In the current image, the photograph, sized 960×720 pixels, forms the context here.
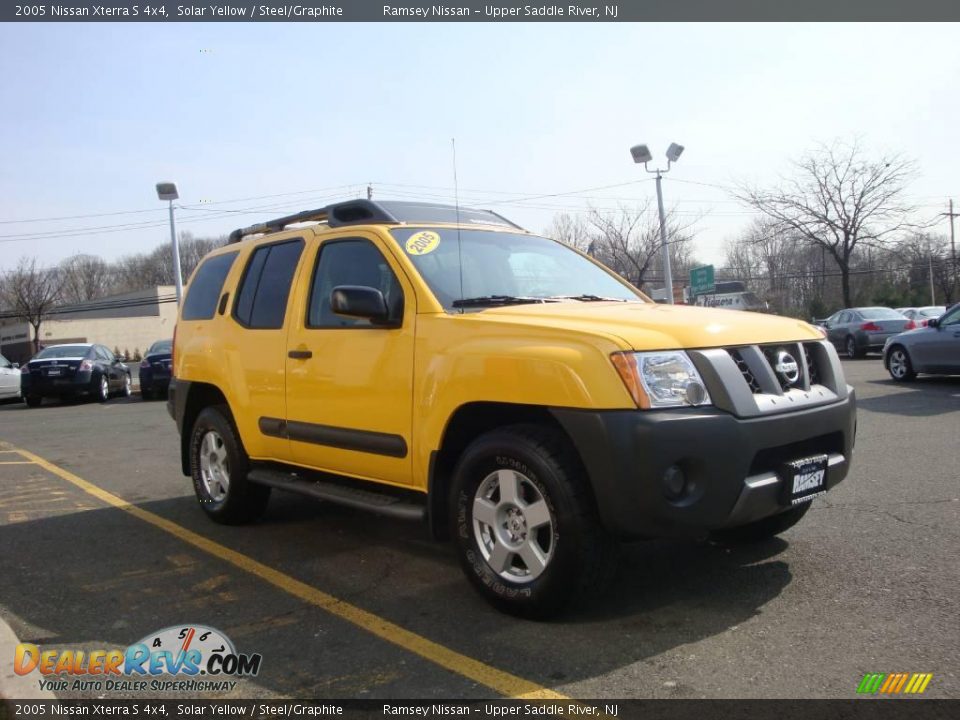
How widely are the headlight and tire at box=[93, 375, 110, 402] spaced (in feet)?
57.0

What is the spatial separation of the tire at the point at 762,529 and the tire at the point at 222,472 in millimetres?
3207

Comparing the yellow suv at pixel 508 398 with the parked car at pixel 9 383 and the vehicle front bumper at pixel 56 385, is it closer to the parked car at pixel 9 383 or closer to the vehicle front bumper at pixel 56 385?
the vehicle front bumper at pixel 56 385

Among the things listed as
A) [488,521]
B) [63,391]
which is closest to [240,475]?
[488,521]

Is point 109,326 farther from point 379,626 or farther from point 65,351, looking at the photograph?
point 379,626

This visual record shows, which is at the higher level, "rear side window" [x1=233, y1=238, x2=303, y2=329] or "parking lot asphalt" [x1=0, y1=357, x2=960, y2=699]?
"rear side window" [x1=233, y1=238, x2=303, y2=329]

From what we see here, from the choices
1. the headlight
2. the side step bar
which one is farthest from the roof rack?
the headlight

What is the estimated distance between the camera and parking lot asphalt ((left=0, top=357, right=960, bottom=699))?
3.08m

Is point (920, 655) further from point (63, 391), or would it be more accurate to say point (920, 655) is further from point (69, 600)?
point (63, 391)

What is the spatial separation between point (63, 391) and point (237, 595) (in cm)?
1563

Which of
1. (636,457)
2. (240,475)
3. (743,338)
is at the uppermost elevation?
(743,338)

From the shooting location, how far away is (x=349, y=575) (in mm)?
4488

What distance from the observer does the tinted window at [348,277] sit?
14.5 feet

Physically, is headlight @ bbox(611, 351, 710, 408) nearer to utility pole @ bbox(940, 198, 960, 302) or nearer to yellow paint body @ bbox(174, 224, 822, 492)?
yellow paint body @ bbox(174, 224, 822, 492)

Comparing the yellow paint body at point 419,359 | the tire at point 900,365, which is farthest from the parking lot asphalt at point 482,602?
the tire at point 900,365
